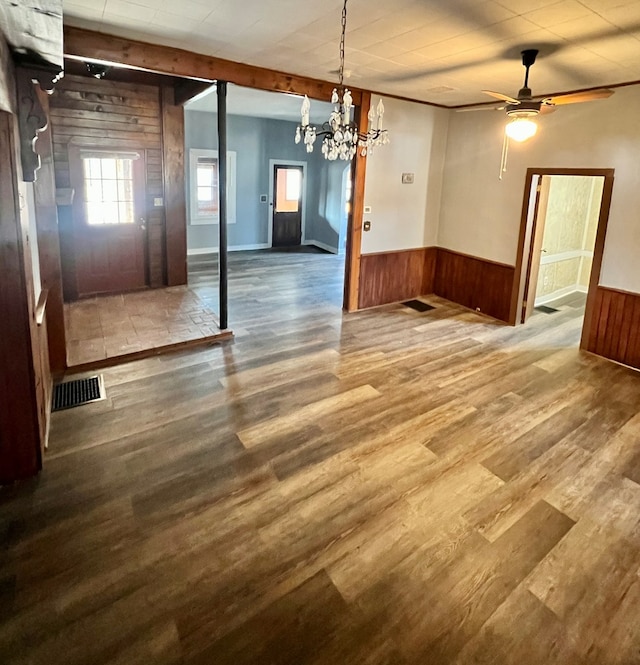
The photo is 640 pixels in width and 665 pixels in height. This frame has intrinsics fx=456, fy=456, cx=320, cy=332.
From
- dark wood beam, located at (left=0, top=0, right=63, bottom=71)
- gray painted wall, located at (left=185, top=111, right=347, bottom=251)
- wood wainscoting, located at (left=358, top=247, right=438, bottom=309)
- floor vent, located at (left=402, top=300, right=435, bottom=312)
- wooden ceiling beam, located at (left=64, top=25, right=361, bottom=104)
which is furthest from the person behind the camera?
gray painted wall, located at (left=185, top=111, right=347, bottom=251)

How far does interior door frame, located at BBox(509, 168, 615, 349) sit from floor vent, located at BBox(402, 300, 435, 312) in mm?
1124

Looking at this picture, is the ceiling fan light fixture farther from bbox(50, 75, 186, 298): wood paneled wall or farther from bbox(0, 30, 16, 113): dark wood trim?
bbox(50, 75, 186, 298): wood paneled wall

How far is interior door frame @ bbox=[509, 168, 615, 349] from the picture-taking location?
15.6 feet

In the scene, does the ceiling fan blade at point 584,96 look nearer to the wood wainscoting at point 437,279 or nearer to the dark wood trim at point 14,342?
the wood wainscoting at point 437,279

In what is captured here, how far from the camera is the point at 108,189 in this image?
249 inches

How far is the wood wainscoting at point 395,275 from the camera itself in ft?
20.8

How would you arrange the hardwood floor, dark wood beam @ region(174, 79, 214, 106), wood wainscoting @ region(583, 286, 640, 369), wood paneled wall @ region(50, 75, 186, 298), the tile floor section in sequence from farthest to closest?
wood paneled wall @ region(50, 75, 186, 298) < dark wood beam @ region(174, 79, 214, 106) < wood wainscoting @ region(583, 286, 640, 369) < the tile floor section < the hardwood floor

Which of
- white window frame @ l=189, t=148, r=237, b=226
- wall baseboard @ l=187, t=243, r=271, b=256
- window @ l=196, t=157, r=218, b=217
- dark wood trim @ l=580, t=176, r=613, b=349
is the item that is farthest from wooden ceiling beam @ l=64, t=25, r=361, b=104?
wall baseboard @ l=187, t=243, r=271, b=256

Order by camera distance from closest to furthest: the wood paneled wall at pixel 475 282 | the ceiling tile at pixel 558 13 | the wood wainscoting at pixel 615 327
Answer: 1. the ceiling tile at pixel 558 13
2. the wood wainscoting at pixel 615 327
3. the wood paneled wall at pixel 475 282

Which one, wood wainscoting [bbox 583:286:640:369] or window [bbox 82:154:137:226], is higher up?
window [bbox 82:154:137:226]

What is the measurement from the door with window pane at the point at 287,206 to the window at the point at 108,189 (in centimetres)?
423

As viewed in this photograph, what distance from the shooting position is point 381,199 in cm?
612

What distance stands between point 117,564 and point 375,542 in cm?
129

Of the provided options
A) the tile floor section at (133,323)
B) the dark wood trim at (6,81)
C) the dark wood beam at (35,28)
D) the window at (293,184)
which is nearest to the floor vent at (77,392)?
the tile floor section at (133,323)
